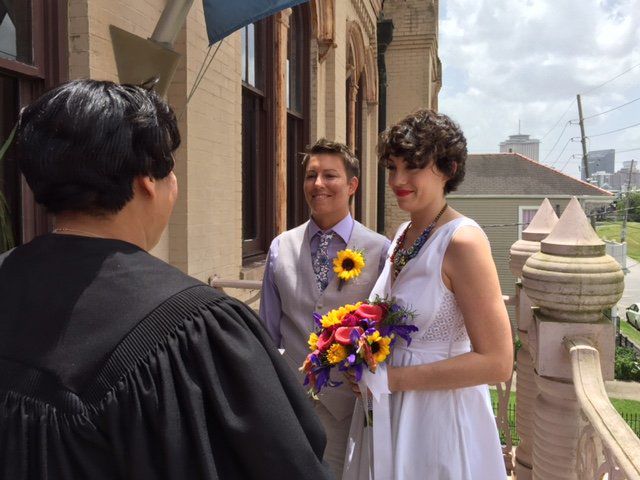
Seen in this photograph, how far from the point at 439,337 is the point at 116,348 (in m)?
1.38

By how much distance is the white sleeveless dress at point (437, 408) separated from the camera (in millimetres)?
2004

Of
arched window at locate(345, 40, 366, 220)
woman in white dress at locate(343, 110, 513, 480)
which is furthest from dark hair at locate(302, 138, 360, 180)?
arched window at locate(345, 40, 366, 220)

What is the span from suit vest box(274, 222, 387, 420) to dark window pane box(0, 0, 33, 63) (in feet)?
5.89

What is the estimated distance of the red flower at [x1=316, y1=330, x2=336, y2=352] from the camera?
209 centimetres

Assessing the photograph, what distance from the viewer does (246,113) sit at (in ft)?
20.1

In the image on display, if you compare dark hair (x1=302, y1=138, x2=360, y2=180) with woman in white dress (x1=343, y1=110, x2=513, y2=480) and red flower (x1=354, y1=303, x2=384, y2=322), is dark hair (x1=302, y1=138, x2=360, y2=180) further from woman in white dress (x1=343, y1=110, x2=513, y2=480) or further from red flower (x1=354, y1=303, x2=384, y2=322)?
red flower (x1=354, y1=303, x2=384, y2=322)

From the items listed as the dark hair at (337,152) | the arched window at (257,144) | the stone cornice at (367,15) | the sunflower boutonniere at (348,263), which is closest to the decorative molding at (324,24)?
the arched window at (257,144)

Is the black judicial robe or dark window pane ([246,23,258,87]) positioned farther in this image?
dark window pane ([246,23,258,87])

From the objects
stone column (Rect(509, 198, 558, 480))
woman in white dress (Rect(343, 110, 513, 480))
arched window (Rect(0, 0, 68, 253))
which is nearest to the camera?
woman in white dress (Rect(343, 110, 513, 480))

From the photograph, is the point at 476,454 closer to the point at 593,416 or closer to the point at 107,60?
the point at 593,416

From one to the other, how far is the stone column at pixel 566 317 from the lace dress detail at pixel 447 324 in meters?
1.01

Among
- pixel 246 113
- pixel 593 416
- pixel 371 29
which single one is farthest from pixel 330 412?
pixel 371 29

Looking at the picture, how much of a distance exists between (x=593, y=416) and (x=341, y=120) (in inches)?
305

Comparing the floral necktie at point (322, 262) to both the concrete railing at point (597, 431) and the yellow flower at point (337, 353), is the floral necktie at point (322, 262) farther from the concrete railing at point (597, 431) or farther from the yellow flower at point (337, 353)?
the concrete railing at point (597, 431)
